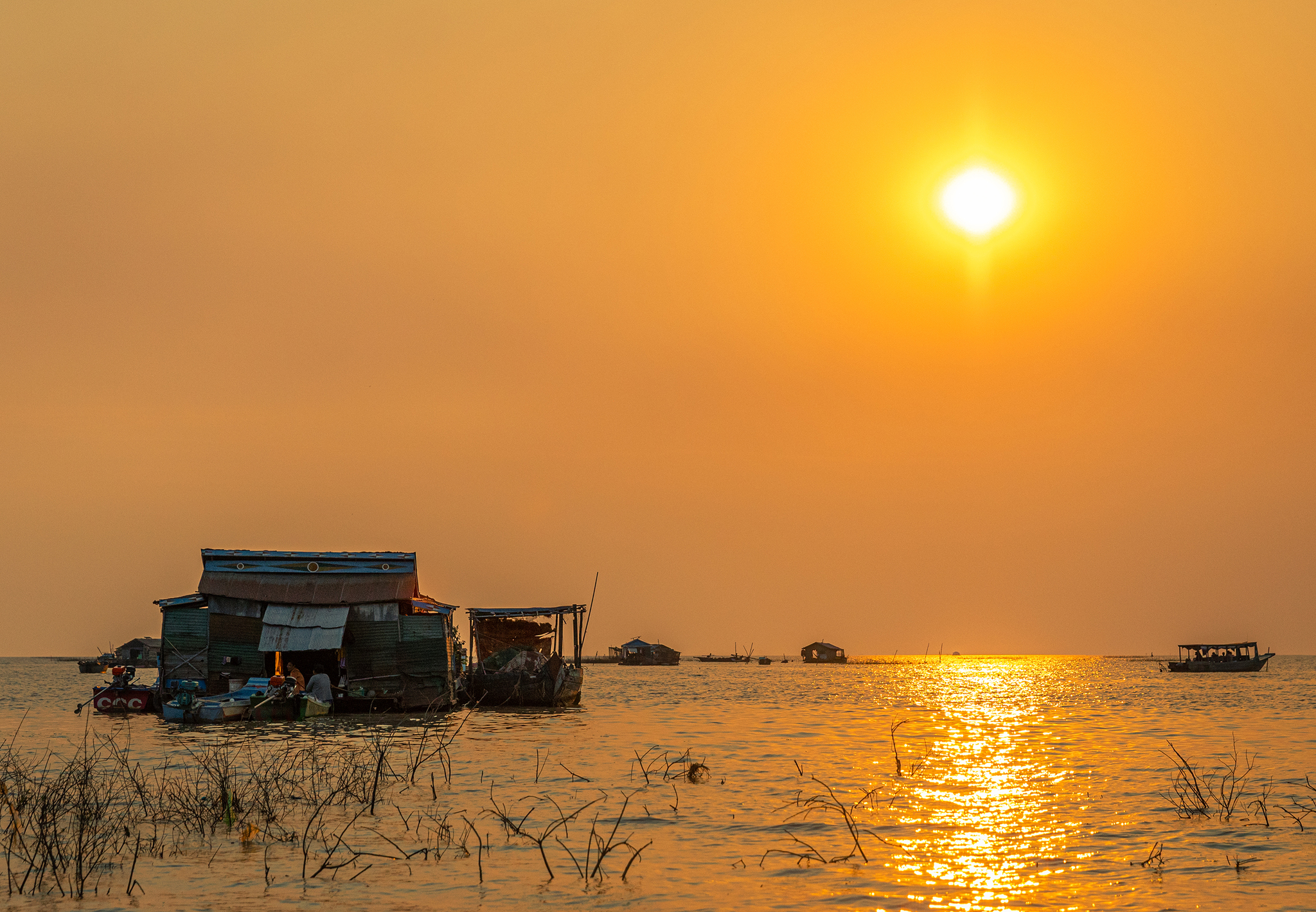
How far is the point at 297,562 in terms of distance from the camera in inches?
1494

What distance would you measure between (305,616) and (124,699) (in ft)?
29.4

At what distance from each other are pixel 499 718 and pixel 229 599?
10.4 metres

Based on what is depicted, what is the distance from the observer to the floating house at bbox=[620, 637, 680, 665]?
6206 inches

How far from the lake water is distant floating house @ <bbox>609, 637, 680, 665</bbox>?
414ft

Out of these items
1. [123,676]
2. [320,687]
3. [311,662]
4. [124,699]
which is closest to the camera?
[320,687]

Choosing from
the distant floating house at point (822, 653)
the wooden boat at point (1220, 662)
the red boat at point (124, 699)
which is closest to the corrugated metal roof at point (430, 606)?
the red boat at point (124, 699)

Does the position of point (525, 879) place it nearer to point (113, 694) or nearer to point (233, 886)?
point (233, 886)

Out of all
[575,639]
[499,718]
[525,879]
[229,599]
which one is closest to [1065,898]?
[525,879]

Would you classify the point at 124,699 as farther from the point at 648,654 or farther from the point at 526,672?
the point at 648,654

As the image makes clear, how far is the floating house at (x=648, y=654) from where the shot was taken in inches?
6206

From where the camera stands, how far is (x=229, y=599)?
3719cm

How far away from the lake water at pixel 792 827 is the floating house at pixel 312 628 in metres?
4.51

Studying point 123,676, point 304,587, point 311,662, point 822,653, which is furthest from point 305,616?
point 822,653

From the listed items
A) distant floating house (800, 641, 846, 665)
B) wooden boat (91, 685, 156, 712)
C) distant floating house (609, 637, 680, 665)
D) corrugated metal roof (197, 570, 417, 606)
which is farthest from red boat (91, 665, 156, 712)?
distant floating house (800, 641, 846, 665)
